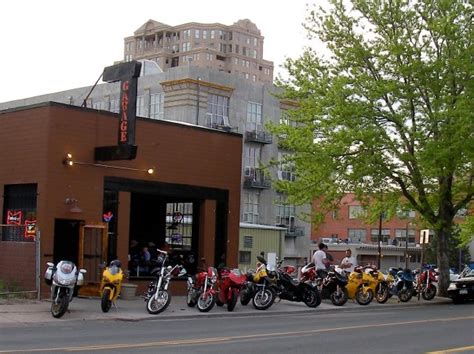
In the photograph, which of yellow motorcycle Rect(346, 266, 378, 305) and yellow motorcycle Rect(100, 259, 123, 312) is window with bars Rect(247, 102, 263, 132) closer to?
yellow motorcycle Rect(346, 266, 378, 305)

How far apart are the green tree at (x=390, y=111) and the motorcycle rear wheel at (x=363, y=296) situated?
4.85 m

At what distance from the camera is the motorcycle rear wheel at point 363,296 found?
82.0ft

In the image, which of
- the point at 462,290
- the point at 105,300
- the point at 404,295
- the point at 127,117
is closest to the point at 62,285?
the point at 105,300

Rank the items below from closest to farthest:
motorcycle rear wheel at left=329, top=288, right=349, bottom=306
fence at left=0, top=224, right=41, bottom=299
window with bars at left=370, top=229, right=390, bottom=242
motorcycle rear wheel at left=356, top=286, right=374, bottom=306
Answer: fence at left=0, top=224, right=41, bottom=299 < motorcycle rear wheel at left=329, top=288, right=349, bottom=306 < motorcycle rear wheel at left=356, top=286, right=374, bottom=306 < window with bars at left=370, top=229, right=390, bottom=242

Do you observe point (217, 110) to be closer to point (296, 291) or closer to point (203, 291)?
point (296, 291)

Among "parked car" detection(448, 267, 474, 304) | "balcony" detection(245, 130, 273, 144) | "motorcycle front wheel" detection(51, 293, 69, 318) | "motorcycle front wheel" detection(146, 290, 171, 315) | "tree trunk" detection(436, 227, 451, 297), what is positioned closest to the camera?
"motorcycle front wheel" detection(51, 293, 69, 318)

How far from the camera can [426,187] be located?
98.9 ft

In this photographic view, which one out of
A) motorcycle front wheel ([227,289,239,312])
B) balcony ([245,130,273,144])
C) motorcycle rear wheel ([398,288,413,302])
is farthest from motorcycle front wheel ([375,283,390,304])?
balcony ([245,130,273,144])

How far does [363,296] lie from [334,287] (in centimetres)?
130

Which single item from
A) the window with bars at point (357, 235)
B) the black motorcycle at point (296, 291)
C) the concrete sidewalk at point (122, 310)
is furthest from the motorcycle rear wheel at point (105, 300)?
the window with bars at point (357, 235)

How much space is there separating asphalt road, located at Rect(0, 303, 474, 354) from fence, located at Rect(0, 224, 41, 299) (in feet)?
15.3

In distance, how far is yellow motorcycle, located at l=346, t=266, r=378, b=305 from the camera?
25031mm

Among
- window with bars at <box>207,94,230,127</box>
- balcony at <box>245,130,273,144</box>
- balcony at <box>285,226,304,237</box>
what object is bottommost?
balcony at <box>285,226,304,237</box>

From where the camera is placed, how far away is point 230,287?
20.8 m
